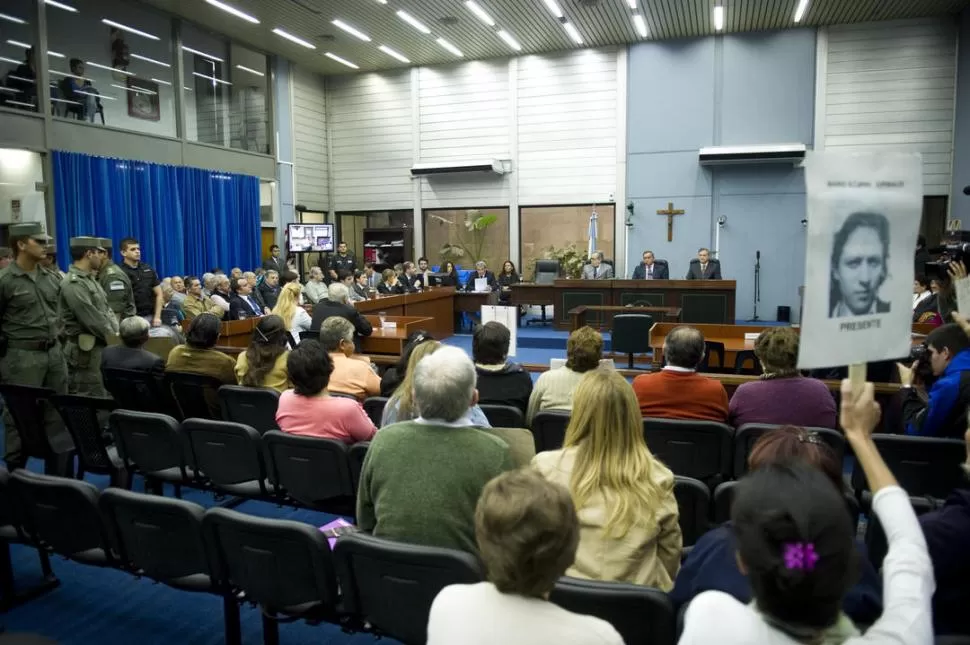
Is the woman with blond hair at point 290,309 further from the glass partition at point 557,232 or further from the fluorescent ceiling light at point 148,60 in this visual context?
the glass partition at point 557,232

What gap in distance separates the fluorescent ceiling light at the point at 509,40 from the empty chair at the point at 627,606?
1188cm

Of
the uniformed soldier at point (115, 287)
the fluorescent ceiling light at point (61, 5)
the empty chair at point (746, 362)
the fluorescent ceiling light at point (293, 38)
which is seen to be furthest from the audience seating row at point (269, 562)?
the fluorescent ceiling light at point (293, 38)

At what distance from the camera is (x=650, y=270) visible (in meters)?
11.3

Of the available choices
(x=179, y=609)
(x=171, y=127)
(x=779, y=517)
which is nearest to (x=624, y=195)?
(x=171, y=127)

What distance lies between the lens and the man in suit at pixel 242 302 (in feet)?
26.9

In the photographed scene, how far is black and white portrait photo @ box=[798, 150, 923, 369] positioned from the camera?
117 centimetres

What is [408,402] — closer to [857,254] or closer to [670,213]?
[857,254]

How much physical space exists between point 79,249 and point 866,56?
1235cm

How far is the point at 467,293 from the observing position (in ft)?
39.3

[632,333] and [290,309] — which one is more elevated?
[290,309]

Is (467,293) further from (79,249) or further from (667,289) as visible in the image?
(79,249)

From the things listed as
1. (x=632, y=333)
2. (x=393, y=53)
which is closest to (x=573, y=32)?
(x=393, y=53)

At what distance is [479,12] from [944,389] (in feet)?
32.3

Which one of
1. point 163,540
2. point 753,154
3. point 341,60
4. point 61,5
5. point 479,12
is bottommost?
point 163,540
